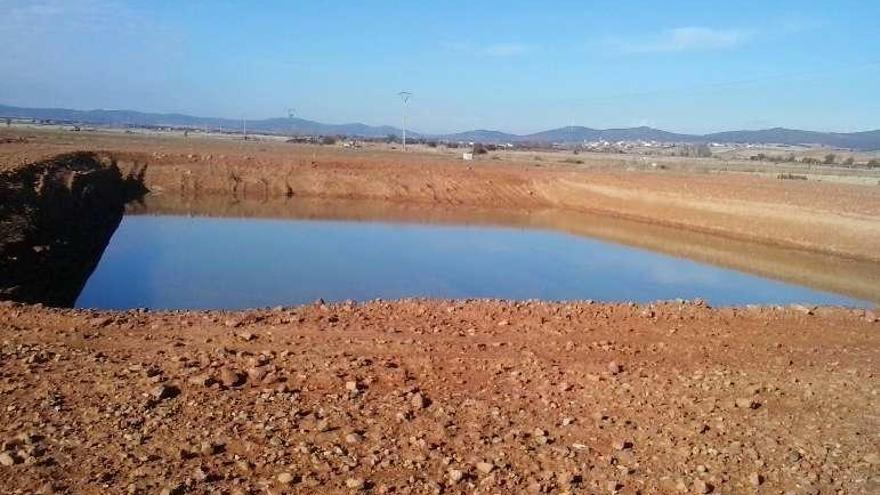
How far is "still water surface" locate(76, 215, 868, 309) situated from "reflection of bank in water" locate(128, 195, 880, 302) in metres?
1.54

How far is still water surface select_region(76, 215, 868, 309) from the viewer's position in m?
15.0

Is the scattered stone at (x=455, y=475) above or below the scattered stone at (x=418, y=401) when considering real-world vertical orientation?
below

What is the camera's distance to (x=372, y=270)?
18.2 m

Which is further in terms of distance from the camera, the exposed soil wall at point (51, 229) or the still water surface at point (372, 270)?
the still water surface at point (372, 270)

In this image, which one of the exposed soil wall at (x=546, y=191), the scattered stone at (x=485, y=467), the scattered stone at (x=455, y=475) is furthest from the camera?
the exposed soil wall at (x=546, y=191)

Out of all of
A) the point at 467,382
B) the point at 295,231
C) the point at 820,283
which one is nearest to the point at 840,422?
the point at 467,382

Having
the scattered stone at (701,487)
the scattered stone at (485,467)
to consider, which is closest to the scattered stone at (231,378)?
the scattered stone at (485,467)

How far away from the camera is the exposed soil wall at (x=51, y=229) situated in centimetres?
1338

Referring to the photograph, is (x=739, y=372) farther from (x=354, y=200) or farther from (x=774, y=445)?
(x=354, y=200)

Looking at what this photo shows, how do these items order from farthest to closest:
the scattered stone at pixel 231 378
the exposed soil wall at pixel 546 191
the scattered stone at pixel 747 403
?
the exposed soil wall at pixel 546 191 → the scattered stone at pixel 747 403 → the scattered stone at pixel 231 378

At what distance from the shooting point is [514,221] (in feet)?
109

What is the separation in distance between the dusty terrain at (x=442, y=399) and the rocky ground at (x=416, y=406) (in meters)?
0.02

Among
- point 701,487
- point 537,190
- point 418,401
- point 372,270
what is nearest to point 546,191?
point 537,190

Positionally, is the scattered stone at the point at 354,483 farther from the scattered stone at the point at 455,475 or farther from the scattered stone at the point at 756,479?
the scattered stone at the point at 756,479
